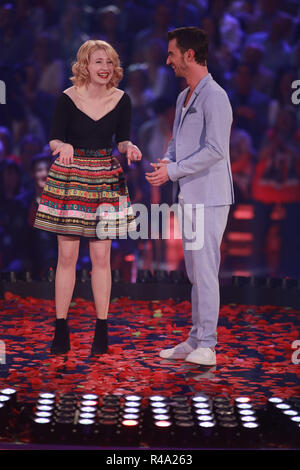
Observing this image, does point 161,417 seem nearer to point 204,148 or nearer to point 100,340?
point 100,340

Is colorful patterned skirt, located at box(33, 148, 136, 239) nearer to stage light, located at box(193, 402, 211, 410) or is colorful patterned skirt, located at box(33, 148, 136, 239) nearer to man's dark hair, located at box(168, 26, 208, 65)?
man's dark hair, located at box(168, 26, 208, 65)

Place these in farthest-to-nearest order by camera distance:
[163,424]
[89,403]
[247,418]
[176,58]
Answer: [176,58]
[89,403]
[247,418]
[163,424]

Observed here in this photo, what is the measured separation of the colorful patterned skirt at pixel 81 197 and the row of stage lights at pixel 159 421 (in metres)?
0.92

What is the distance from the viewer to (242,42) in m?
5.71

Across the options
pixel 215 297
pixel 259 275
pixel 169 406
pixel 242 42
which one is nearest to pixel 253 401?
pixel 169 406

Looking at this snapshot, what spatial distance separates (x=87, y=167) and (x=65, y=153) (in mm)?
153

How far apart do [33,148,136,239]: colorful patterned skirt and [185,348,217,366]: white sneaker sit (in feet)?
2.14

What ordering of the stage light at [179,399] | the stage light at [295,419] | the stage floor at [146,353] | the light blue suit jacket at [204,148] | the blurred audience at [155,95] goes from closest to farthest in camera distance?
the stage light at [295,419], the stage light at [179,399], the stage floor at [146,353], the light blue suit jacket at [204,148], the blurred audience at [155,95]

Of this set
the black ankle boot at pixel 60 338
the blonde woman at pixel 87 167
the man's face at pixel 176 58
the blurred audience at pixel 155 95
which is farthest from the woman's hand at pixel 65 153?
the blurred audience at pixel 155 95

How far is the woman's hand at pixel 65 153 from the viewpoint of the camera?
3.33 meters

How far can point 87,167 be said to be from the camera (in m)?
3.45

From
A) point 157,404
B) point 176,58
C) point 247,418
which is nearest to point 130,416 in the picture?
point 157,404

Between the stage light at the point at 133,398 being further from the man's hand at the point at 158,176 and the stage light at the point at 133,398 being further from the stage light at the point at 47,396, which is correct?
the man's hand at the point at 158,176

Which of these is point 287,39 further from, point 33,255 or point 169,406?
point 169,406
